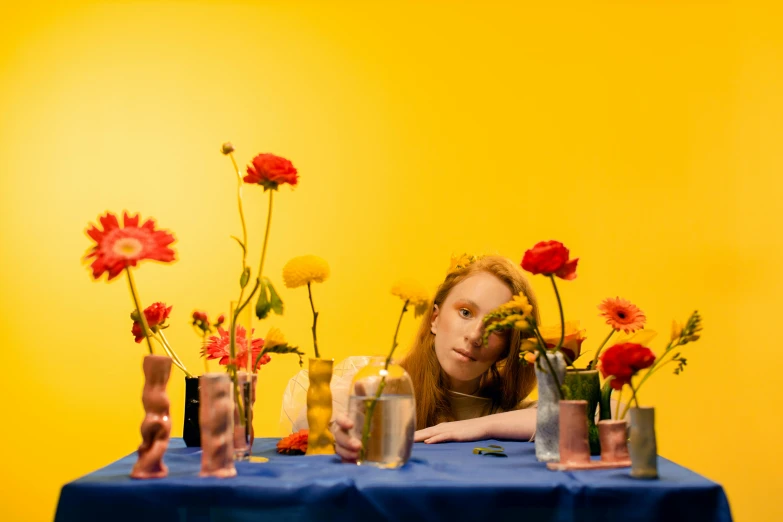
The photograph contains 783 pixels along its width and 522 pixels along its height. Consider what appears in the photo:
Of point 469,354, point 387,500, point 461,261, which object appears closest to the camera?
point 387,500

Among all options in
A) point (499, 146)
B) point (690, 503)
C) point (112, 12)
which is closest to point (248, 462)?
point (690, 503)

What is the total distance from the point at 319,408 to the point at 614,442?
57 centimetres

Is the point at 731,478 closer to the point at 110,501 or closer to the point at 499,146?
the point at 499,146

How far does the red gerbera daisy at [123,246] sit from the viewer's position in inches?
52.1

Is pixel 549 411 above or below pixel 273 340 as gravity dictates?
below

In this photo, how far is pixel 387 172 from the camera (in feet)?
12.6

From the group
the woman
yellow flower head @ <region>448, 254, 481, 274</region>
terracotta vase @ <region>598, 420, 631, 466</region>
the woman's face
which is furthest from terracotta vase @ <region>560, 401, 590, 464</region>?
yellow flower head @ <region>448, 254, 481, 274</region>

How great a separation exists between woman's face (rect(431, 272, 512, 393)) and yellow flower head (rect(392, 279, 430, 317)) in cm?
81

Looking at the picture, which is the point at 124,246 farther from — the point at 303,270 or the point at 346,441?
the point at 346,441

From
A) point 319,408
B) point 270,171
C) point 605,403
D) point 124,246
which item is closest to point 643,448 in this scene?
point 605,403

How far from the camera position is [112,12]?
3.92 metres

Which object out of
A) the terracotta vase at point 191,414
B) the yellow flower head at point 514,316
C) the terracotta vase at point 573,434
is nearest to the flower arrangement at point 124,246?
the terracotta vase at point 191,414

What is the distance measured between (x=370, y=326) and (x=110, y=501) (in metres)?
2.49

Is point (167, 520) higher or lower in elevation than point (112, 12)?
lower
